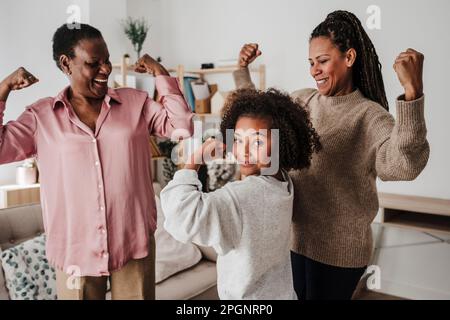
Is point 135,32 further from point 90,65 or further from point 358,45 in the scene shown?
point 358,45

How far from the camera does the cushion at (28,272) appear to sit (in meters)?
1.36

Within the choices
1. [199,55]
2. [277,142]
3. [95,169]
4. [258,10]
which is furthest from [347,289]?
[199,55]

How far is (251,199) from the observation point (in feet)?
2.36

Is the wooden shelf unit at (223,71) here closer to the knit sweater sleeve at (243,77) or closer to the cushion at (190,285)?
the cushion at (190,285)

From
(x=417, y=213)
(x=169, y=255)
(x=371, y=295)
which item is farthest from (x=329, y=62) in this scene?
(x=371, y=295)

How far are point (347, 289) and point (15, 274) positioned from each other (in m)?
1.08

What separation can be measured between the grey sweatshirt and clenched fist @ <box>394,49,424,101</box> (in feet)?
0.92

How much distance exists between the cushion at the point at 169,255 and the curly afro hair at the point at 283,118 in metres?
1.13

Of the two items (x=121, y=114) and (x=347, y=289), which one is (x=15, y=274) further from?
(x=347, y=289)

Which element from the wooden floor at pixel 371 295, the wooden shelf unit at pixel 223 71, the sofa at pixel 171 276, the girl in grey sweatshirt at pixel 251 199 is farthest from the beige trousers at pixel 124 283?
the wooden shelf unit at pixel 223 71

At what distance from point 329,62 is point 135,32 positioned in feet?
7.14

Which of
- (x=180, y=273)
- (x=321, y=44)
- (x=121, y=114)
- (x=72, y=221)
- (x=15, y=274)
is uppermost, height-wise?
(x=321, y=44)

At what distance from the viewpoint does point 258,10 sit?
271 cm

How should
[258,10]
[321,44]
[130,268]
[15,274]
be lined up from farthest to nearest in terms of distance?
[258,10], [15,274], [130,268], [321,44]
